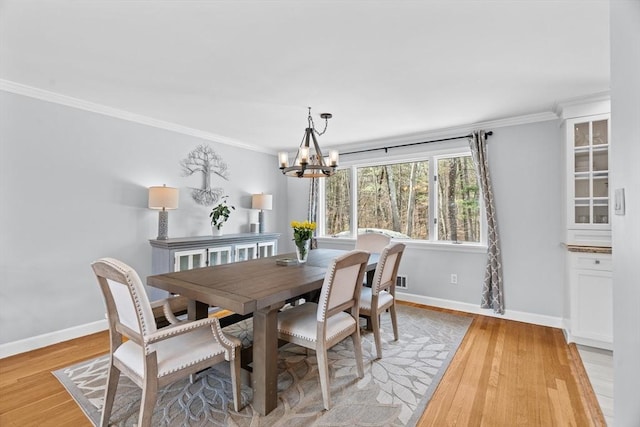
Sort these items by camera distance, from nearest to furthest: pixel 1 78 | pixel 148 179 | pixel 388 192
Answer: pixel 1 78 < pixel 148 179 < pixel 388 192

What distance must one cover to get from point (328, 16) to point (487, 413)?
2.61 meters

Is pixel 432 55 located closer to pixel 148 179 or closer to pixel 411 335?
pixel 411 335

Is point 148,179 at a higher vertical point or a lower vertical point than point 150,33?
lower

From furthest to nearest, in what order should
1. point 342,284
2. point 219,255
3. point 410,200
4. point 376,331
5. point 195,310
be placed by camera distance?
point 410,200 < point 219,255 < point 376,331 < point 195,310 < point 342,284

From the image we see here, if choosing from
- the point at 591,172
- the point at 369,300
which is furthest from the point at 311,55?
the point at 591,172

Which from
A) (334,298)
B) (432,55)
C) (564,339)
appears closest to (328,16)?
(432,55)

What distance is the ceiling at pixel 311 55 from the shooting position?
1.71 m

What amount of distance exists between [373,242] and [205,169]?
251cm

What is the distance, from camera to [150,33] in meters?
1.91

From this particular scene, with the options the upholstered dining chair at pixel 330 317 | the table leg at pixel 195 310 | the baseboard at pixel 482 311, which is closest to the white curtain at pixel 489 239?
the baseboard at pixel 482 311

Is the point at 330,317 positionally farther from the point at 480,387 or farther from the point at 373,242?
the point at 373,242

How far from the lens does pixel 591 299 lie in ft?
9.35

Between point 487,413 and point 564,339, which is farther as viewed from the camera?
point 564,339

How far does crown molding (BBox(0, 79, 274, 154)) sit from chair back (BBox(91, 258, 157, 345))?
86.6 inches
